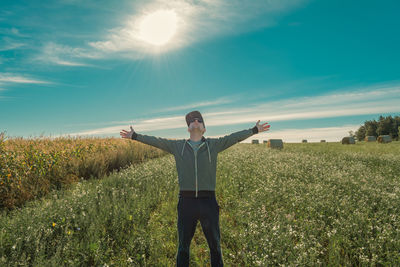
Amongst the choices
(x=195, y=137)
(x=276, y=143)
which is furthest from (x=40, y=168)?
(x=276, y=143)

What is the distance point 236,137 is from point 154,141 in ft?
4.79

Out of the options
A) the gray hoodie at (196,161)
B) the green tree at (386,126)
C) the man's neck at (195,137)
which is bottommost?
the gray hoodie at (196,161)

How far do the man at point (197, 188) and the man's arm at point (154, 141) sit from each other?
2 cm

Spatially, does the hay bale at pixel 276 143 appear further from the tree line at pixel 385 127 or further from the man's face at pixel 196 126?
the tree line at pixel 385 127

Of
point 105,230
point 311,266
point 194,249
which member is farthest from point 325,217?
point 105,230

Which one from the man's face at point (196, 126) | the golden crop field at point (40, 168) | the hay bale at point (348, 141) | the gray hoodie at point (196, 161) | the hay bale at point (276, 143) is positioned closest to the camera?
the gray hoodie at point (196, 161)

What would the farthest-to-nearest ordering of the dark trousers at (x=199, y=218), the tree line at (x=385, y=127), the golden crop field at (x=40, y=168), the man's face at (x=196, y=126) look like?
1. the tree line at (x=385, y=127)
2. the golden crop field at (x=40, y=168)
3. the man's face at (x=196, y=126)
4. the dark trousers at (x=199, y=218)

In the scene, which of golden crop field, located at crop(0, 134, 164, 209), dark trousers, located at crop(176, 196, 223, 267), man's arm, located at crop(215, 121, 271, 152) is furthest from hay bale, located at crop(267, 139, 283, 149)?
dark trousers, located at crop(176, 196, 223, 267)

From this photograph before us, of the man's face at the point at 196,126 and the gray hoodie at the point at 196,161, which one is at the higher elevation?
the man's face at the point at 196,126

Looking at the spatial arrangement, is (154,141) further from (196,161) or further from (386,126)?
(386,126)

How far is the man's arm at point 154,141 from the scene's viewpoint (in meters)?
4.09

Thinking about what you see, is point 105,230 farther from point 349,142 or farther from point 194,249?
point 349,142

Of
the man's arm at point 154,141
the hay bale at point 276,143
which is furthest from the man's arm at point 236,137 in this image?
the hay bale at point 276,143

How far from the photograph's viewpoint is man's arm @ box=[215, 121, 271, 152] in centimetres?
411
